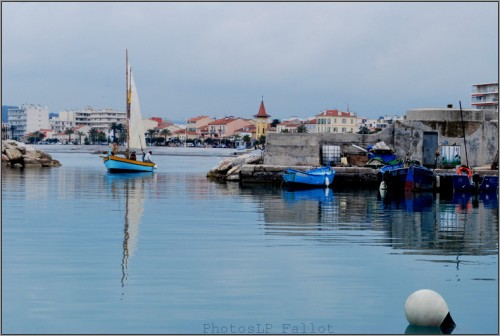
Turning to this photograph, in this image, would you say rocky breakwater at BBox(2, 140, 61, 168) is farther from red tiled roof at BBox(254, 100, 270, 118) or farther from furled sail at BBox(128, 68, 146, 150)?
red tiled roof at BBox(254, 100, 270, 118)

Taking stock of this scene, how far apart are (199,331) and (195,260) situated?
4.68 m

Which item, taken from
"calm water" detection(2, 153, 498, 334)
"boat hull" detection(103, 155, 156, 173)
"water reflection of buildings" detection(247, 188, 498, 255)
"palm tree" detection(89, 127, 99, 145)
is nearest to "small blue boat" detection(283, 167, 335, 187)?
"water reflection of buildings" detection(247, 188, 498, 255)

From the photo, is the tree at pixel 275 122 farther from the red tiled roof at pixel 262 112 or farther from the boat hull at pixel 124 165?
the boat hull at pixel 124 165

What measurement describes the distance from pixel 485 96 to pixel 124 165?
77440mm

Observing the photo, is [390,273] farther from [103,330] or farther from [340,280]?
[103,330]

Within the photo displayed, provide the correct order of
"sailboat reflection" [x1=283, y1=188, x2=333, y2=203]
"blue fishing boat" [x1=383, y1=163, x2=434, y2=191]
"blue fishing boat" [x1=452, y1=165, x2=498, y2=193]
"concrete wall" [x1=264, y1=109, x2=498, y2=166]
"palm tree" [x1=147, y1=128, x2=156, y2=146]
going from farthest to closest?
"palm tree" [x1=147, y1=128, x2=156, y2=146]
"concrete wall" [x1=264, y1=109, x2=498, y2=166]
"blue fishing boat" [x1=383, y1=163, x2=434, y2=191]
"blue fishing boat" [x1=452, y1=165, x2=498, y2=193]
"sailboat reflection" [x1=283, y1=188, x2=333, y2=203]

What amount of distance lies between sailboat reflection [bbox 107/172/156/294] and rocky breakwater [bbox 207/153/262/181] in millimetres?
3734

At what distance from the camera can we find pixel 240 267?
44.9 feet

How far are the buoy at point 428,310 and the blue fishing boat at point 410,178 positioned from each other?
24595mm

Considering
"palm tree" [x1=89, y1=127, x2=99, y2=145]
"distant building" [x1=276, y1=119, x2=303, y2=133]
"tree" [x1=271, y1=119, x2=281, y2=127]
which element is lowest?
"palm tree" [x1=89, y1=127, x2=99, y2=145]

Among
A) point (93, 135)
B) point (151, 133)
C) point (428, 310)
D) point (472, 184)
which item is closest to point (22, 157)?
point (472, 184)

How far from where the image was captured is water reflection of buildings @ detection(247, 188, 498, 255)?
17516mm

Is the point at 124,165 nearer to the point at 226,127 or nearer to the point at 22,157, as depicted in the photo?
the point at 22,157

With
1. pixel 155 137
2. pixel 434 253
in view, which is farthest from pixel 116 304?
pixel 155 137
